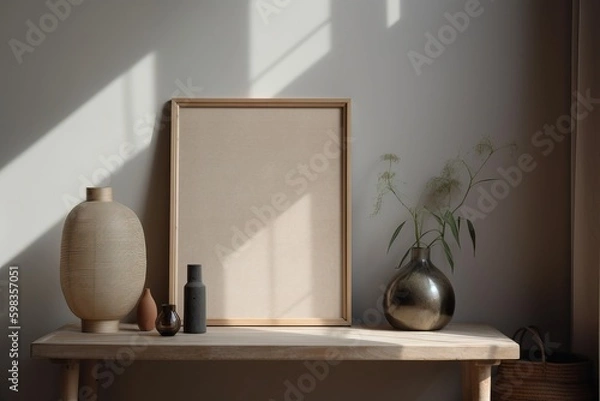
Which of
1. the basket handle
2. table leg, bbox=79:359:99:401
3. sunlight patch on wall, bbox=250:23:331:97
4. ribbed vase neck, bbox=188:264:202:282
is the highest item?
sunlight patch on wall, bbox=250:23:331:97

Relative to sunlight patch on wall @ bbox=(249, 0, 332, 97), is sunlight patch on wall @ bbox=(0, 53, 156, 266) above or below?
below

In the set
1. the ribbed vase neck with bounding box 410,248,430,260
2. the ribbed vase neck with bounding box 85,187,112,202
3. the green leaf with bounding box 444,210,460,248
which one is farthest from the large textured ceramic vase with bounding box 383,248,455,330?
the ribbed vase neck with bounding box 85,187,112,202

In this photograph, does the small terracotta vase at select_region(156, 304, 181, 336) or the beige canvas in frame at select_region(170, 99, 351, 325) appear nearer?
the small terracotta vase at select_region(156, 304, 181, 336)

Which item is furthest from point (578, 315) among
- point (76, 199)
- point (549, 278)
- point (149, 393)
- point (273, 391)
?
point (76, 199)

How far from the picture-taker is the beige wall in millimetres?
3229

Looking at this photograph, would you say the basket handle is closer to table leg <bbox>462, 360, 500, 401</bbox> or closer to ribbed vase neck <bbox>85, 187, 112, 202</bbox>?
table leg <bbox>462, 360, 500, 401</bbox>

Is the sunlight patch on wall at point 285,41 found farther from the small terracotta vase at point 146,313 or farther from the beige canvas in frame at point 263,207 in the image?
the small terracotta vase at point 146,313

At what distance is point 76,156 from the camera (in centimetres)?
326

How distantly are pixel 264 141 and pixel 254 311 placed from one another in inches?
26.2

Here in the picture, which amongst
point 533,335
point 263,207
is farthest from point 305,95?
point 533,335

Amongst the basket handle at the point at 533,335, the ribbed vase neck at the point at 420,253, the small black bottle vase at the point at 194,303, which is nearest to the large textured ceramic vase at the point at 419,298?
the ribbed vase neck at the point at 420,253

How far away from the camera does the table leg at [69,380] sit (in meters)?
2.79

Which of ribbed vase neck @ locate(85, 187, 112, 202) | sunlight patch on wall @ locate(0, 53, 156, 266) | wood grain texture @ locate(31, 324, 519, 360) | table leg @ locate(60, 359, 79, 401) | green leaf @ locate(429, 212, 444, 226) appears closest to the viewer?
wood grain texture @ locate(31, 324, 519, 360)

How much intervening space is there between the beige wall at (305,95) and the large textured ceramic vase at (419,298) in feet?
0.73
